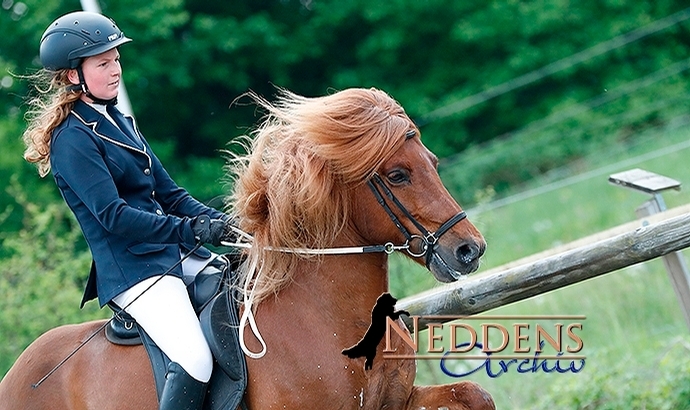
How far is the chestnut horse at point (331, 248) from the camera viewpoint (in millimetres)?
3939

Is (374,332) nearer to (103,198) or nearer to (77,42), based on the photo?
(103,198)

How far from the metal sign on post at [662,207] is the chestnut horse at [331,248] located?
6.51 ft

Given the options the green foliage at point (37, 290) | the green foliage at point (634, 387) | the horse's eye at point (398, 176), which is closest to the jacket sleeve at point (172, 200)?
the horse's eye at point (398, 176)

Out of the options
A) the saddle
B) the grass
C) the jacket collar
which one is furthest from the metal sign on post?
the jacket collar

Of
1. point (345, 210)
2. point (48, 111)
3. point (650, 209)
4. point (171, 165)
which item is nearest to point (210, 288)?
point (345, 210)

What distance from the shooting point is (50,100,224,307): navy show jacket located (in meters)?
4.07

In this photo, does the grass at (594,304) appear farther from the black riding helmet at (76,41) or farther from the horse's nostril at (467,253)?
the black riding helmet at (76,41)

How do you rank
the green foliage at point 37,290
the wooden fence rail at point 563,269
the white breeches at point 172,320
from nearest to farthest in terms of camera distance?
the white breeches at point 172,320
the wooden fence rail at point 563,269
the green foliage at point 37,290

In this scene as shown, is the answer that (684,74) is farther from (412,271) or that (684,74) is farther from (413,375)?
(413,375)

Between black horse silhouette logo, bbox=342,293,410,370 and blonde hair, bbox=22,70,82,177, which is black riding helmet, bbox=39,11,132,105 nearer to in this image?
blonde hair, bbox=22,70,82,177

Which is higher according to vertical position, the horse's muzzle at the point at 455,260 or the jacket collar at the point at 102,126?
the jacket collar at the point at 102,126

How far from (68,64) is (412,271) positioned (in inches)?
184

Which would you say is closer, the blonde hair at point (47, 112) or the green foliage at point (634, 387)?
the blonde hair at point (47, 112)

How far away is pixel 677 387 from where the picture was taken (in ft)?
20.4
